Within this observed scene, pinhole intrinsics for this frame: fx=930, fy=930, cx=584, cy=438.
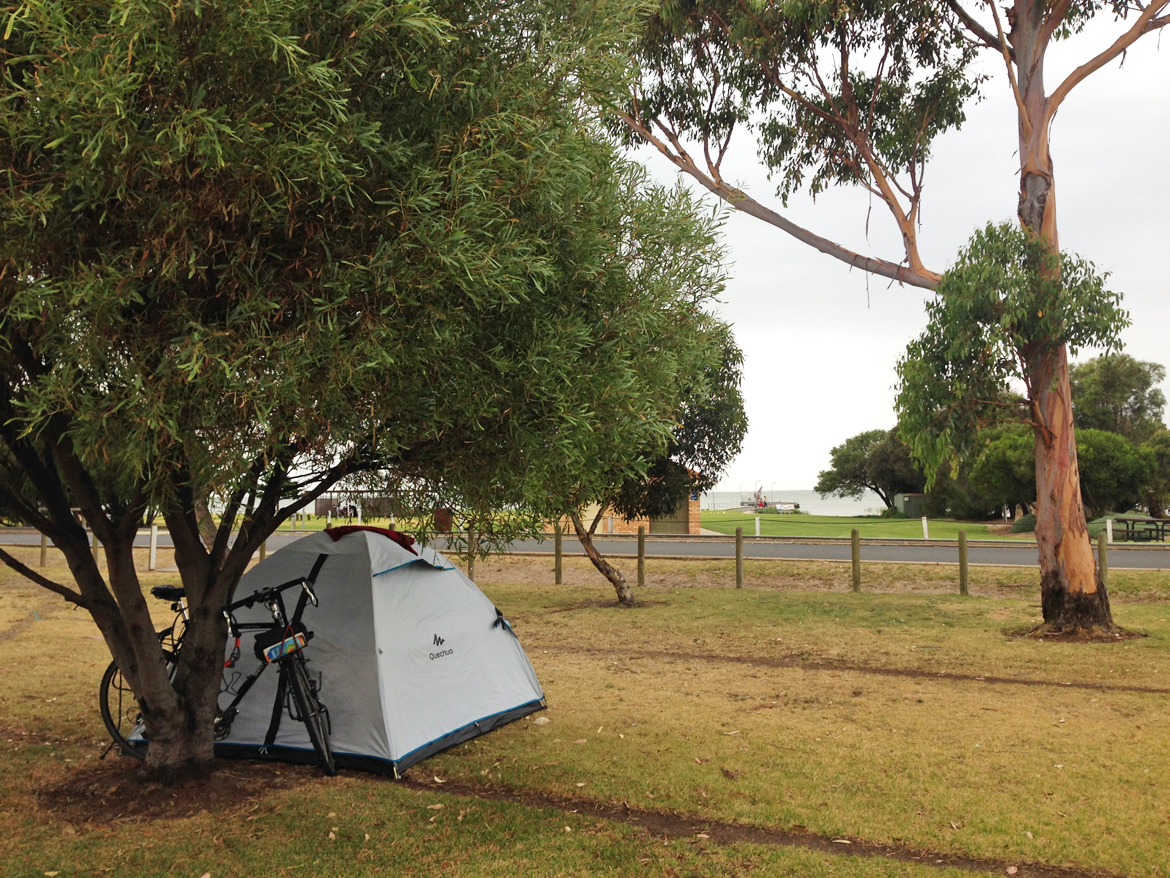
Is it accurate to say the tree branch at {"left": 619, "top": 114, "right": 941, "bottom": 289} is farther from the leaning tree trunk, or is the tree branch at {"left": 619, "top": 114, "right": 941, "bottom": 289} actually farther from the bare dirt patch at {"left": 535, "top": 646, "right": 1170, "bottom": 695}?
the bare dirt patch at {"left": 535, "top": 646, "right": 1170, "bottom": 695}

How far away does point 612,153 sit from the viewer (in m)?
6.85

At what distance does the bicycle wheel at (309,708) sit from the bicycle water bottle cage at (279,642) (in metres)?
0.11

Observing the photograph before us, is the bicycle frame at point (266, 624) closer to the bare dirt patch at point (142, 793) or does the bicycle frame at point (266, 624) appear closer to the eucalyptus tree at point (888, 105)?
the bare dirt patch at point (142, 793)

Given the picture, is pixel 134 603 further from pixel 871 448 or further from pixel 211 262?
pixel 871 448

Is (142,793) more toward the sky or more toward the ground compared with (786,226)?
more toward the ground

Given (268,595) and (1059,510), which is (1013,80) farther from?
(268,595)

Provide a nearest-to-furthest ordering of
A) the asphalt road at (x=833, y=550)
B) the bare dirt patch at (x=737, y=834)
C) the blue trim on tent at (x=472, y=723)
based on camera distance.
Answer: the bare dirt patch at (x=737, y=834) < the blue trim on tent at (x=472, y=723) < the asphalt road at (x=833, y=550)

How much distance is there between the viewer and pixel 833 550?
25.8 m

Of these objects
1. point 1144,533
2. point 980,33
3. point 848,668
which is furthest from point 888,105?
point 1144,533

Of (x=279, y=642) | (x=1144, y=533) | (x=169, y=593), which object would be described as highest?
(x=1144, y=533)

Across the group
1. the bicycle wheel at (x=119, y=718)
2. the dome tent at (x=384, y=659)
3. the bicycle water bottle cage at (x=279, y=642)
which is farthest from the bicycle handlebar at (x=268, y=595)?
the bicycle wheel at (x=119, y=718)

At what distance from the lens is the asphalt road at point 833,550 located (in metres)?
22.0

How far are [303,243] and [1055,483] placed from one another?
12094 mm

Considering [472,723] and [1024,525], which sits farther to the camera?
[1024,525]
